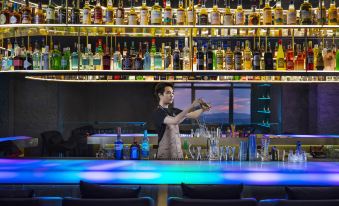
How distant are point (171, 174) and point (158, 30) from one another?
2.18m

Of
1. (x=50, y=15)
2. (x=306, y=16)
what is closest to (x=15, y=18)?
(x=50, y=15)

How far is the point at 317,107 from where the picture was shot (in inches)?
393

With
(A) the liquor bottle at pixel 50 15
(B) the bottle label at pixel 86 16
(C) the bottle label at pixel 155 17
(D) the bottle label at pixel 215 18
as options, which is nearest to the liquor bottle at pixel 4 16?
(A) the liquor bottle at pixel 50 15

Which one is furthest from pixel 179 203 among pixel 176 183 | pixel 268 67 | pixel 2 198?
pixel 268 67

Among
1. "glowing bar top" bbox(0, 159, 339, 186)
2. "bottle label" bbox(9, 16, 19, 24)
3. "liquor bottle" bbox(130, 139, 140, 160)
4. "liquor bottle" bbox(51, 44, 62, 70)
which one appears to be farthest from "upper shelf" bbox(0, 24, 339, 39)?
"glowing bar top" bbox(0, 159, 339, 186)

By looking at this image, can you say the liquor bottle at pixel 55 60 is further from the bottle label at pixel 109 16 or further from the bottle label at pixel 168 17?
the bottle label at pixel 168 17

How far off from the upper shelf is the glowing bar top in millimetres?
1372

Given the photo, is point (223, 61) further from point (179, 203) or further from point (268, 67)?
point (179, 203)

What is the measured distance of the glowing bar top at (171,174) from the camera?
3.51 meters

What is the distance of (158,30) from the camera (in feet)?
17.5

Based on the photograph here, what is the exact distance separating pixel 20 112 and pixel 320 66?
7.42m

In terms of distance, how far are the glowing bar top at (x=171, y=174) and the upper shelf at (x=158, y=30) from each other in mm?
1372

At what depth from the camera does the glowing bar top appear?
11.5 feet

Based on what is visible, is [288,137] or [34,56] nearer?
[34,56]
